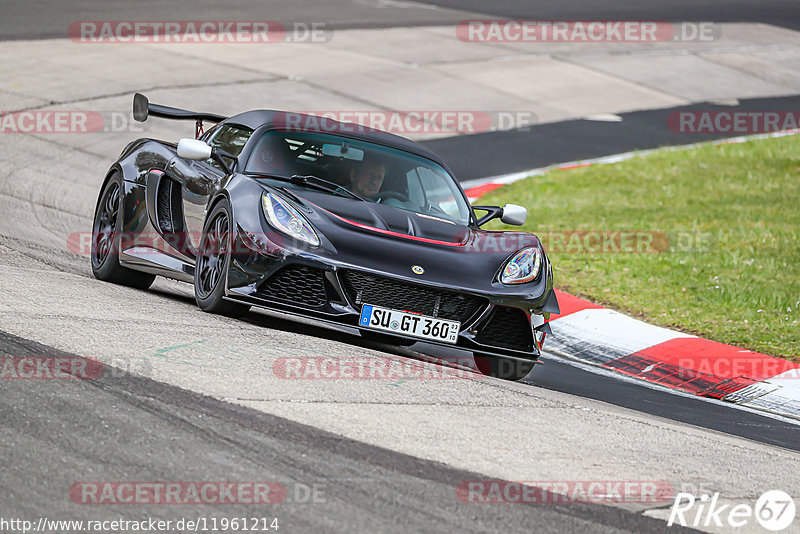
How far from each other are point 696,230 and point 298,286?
21.9 ft

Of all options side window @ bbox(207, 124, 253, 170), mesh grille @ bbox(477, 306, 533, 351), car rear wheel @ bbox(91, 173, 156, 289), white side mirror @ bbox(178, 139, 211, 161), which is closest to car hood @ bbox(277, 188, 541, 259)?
mesh grille @ bbox(477, 306, 533, 351)

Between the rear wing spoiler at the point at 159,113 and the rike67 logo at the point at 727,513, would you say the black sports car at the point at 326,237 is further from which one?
the rike67 logo at the point at 727,513

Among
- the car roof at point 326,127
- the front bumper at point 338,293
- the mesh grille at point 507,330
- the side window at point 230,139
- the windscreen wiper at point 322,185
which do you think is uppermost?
the car roof at point 326,127

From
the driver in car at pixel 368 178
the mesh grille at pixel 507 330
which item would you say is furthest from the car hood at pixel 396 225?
the mesh grille at pixel 507 330

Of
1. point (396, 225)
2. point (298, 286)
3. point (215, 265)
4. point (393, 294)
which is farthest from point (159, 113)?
point (393, 294)

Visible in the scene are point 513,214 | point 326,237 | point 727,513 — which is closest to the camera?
point 727,513

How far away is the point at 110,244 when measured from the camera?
327 inches

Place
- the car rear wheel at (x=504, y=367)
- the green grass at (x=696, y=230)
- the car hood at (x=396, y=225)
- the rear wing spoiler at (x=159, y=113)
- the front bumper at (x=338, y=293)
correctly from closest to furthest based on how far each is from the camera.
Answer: the front bumper at (x=338, y=293)
the car hood at (x=396, y=225)
the car rear wheel at (x=504, y=367)
the rear wing spoiler at (x=159, y=113)
the green grass at (x=696, y=230)

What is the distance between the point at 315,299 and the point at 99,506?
108 inches

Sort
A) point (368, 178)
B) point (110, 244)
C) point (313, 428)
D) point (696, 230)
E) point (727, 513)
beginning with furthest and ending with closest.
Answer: point (696, 230)
point (110, 244)
point (368, 178)
point (313, 428)
point (727, 513)

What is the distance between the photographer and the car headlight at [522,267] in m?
6.97

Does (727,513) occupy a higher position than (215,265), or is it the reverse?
(215,265)

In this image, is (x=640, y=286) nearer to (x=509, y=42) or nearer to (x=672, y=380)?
(x=672, y=380)

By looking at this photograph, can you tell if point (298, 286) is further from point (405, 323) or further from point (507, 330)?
point (507, 330)
